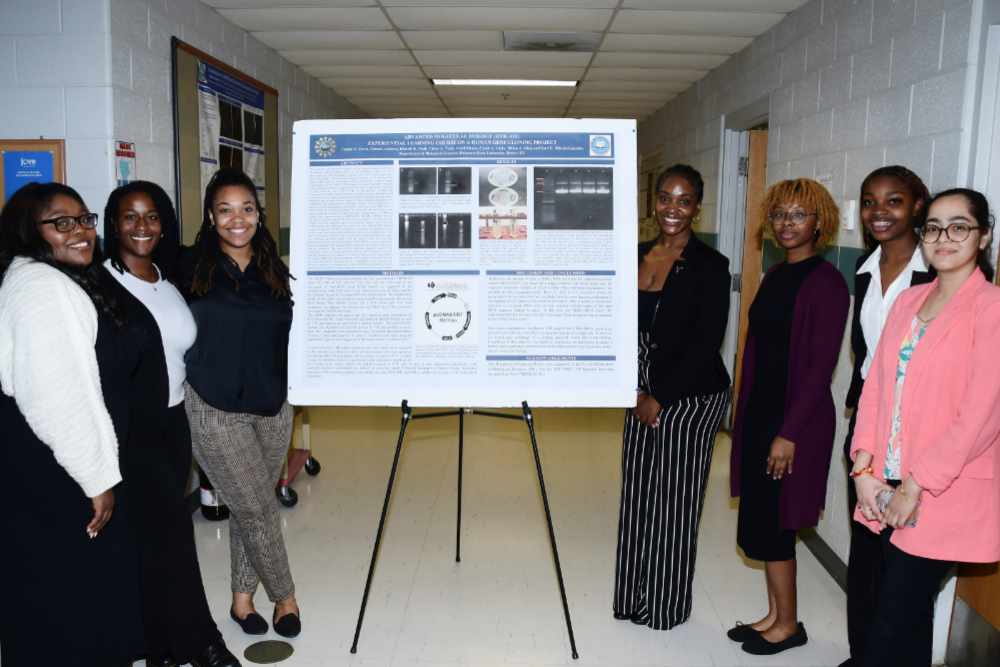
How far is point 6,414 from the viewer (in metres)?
1.71

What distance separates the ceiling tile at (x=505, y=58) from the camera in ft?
→ 16.9

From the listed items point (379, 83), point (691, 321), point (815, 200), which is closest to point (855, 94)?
point (815, 200)

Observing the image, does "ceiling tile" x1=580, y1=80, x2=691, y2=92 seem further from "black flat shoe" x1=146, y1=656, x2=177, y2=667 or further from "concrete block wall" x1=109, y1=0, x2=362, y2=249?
"black flat shoe" x1=146, y1=656, x2=177, y2=667

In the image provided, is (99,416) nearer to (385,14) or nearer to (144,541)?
(144,541)

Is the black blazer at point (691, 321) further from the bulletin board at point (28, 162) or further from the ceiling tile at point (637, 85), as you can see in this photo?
the ceiling tile at point (637, 85)

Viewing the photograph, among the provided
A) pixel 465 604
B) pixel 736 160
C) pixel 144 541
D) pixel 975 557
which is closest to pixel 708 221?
pixel 736 160

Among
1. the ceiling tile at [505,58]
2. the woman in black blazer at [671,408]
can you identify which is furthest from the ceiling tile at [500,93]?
Result: the woman in black blazer at [671,408]

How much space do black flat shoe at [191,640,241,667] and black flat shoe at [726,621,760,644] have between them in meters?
1.68

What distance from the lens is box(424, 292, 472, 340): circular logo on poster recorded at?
2229 mm

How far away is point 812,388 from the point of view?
86.9 inches

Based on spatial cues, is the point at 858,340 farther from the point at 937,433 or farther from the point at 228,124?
the point at 228,124

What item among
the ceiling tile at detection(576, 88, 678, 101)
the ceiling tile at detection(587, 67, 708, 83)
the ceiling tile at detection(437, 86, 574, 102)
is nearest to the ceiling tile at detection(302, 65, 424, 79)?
the ceiling tile at detection(437, 86, 574, 102)

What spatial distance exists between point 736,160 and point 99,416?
4.56 meters

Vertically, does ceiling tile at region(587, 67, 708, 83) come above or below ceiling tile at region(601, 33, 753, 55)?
Answer: above
